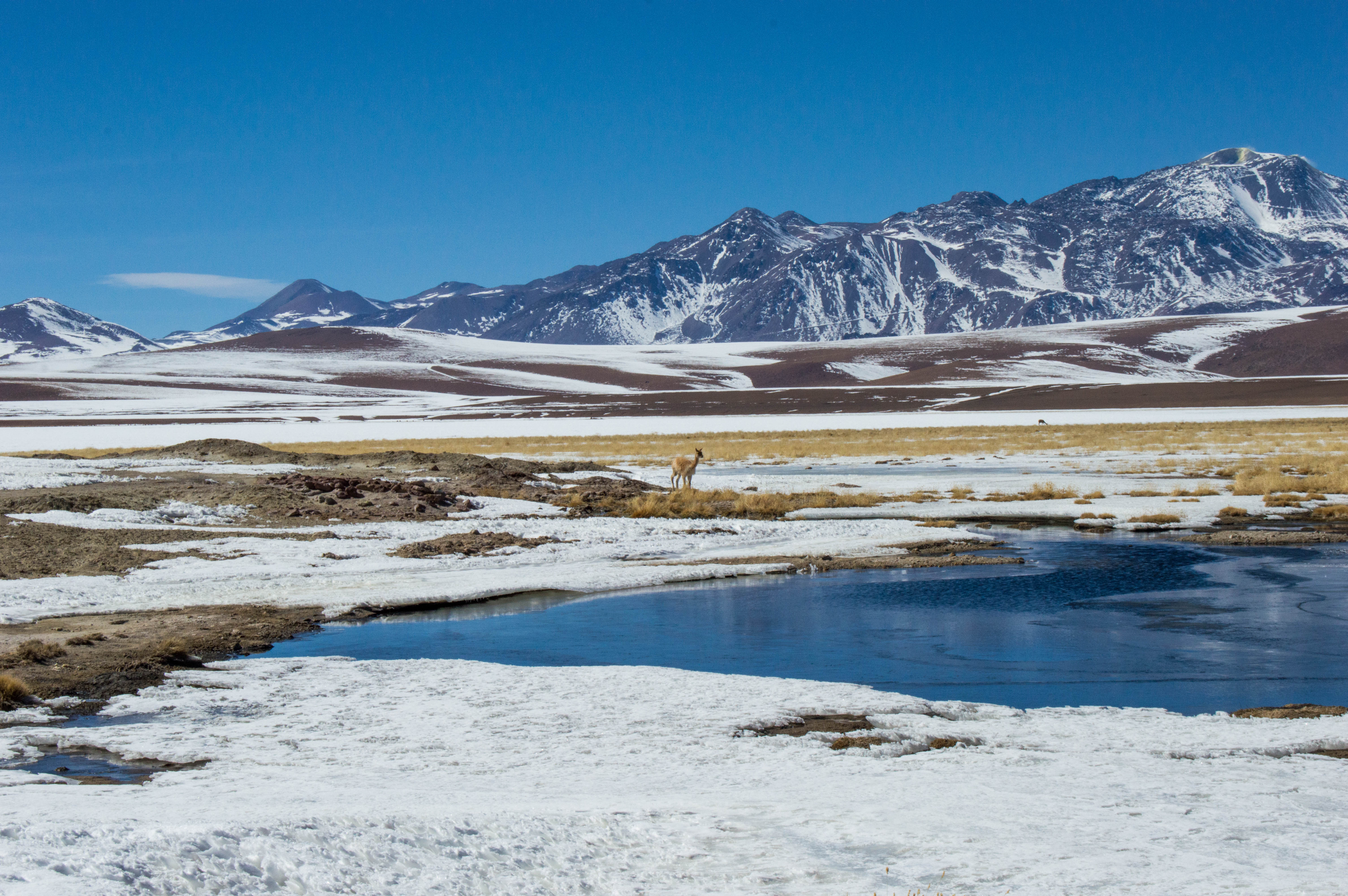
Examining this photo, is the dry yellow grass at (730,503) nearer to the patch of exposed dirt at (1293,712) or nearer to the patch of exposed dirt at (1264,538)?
the patch of exposed dirt at (1264,538)

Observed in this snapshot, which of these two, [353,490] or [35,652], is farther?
[353,490]

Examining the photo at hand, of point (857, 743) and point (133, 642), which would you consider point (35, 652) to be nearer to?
point (133, 642)

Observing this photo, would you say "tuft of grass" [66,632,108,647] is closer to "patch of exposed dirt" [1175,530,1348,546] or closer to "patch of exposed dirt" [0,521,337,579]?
"patch of exposed dirt" [0,521,337,579]

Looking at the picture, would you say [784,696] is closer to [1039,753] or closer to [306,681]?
[1039,753]

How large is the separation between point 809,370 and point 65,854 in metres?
173

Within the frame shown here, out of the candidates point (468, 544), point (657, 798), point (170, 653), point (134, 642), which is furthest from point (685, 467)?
point (657, 798)

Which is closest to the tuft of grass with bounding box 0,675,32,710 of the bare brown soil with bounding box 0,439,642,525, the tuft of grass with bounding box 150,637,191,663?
the tuft of grass with bounding box 150,637,191,663

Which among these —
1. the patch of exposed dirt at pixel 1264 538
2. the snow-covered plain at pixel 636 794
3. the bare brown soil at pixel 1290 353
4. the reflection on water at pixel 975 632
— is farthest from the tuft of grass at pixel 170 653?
the bare brown soil at pixel 1290 353

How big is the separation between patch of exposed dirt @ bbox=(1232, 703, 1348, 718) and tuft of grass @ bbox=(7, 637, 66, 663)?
10623mm

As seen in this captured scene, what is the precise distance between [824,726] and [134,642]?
7.47 meters

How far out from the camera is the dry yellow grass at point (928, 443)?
45812mm

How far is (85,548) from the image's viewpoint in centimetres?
1825

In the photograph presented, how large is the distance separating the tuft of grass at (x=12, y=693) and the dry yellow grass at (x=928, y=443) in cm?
3437

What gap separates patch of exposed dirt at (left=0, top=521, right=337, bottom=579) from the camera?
16.6 metres
